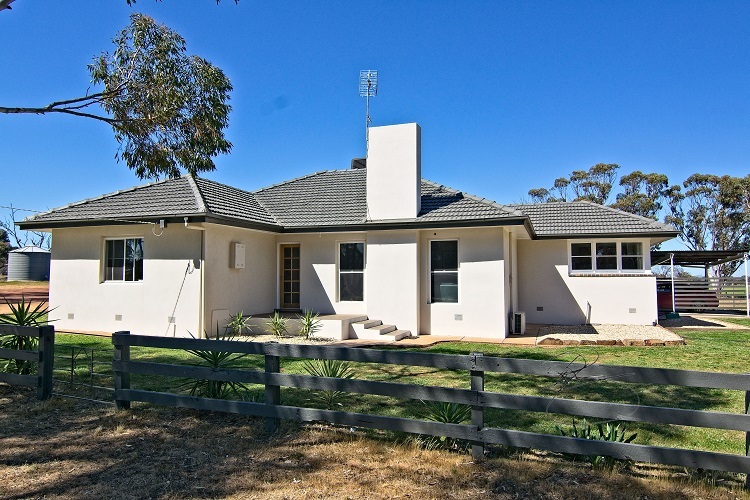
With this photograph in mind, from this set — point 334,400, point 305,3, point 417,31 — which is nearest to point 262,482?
point 334,400

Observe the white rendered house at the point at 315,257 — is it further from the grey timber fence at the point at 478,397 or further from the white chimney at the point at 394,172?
the grey timber fence at the point at 478,397

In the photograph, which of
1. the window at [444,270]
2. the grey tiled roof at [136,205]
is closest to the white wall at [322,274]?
the window at [444,270]

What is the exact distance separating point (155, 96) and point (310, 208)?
6774 millimetres

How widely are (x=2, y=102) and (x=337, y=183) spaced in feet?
33.7

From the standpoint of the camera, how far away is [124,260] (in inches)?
546

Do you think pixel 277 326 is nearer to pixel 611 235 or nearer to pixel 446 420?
pixel 446 420

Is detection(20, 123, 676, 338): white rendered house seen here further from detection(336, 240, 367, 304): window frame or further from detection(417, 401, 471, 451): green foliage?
detection(417, 401, 471, 451): green foliage

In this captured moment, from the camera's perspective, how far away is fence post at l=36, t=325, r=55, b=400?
6289 millimetres

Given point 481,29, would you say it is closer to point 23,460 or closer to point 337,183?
point 337,183

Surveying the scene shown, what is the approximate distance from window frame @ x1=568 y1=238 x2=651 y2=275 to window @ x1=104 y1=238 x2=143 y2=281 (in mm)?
13334

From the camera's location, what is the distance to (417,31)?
13781 mm

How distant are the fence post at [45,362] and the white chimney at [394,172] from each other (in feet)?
29.4

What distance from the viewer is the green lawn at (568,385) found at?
5.51 meters

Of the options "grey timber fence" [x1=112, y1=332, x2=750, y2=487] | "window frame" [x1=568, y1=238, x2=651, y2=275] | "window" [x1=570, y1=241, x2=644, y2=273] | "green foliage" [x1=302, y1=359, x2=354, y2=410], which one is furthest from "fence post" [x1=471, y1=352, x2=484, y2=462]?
"window" [x1=570, y1=241, x2=644, y2=273]
